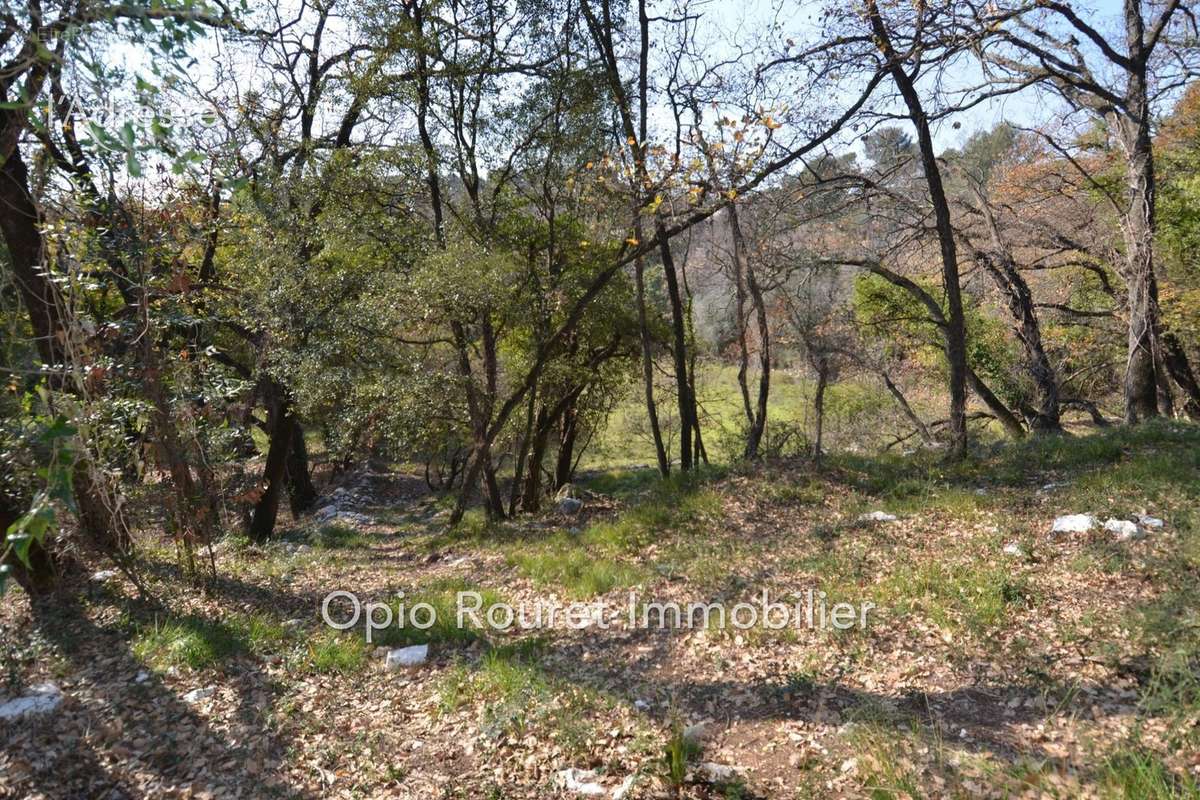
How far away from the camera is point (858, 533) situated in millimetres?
6934

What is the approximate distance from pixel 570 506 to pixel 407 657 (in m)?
5.74

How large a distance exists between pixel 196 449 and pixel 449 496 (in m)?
10.8

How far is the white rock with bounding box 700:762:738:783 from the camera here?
343cm

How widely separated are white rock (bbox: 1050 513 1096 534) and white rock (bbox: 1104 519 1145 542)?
0.37 feet

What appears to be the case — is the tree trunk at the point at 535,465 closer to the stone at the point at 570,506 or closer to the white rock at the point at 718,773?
the stone at the point at 570,506

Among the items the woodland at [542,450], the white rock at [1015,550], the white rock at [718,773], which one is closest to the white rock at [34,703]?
the woodland at [542,450]

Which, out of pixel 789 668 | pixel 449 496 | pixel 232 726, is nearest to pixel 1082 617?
pixel 789 668

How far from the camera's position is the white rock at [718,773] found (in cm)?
343

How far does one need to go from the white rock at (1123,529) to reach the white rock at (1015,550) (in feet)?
2.39

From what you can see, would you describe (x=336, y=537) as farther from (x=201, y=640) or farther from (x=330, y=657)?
(x=330, y=657)

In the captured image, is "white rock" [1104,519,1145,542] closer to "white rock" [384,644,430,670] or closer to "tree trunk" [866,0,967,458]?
"tree trunk" [866,0,967,458]

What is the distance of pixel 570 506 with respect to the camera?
1079cm

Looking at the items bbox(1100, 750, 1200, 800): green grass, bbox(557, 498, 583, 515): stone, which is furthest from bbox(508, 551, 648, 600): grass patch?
bbox(1100, 750, 1200, 800): green grass

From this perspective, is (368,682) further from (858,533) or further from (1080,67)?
(1080,67)
